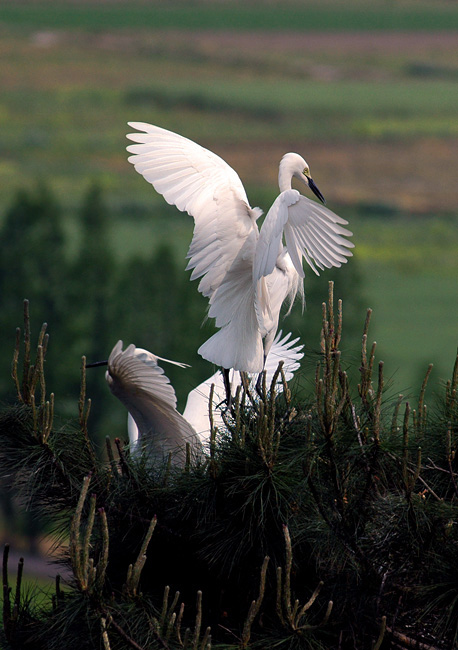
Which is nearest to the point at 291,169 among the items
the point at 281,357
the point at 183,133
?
the point at 281,357

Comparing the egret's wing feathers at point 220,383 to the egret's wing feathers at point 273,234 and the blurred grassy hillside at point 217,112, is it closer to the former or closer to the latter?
the egret's wing feathers at point 273,234

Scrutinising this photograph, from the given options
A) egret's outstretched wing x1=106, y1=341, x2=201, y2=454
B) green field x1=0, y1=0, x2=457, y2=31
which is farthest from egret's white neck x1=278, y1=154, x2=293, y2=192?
green field x1=0, y1=0, x2=457, y2=31

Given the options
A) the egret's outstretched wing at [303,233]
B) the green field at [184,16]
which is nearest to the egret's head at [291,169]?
the egret's outstretched wing at [303,233]

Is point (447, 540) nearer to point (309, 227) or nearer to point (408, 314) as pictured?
point (309, 227)

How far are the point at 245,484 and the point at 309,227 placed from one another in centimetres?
73

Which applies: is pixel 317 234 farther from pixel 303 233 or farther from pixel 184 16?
pixel 184 16

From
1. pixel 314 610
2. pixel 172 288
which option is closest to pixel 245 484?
pixel 314 610

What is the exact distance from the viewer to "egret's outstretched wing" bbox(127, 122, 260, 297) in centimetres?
290

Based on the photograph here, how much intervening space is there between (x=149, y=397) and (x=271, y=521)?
2.06ft

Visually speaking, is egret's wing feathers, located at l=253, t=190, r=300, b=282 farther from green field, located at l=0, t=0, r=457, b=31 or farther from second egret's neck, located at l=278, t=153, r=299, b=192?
green field, located at l=0, t=0, r=457, b=31

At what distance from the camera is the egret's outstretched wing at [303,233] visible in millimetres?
2492

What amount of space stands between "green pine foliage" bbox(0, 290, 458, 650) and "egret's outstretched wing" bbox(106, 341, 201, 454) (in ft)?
0.69

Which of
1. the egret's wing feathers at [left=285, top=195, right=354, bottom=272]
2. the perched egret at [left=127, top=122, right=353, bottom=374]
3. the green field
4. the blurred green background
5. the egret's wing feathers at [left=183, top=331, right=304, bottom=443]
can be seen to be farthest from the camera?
the green field

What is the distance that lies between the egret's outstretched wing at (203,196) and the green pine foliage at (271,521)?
0.60m
